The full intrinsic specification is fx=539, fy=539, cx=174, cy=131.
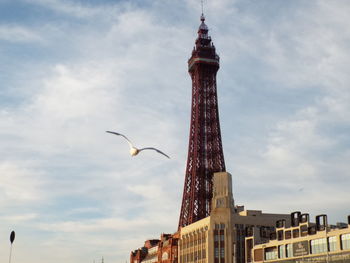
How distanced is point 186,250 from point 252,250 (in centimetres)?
2414

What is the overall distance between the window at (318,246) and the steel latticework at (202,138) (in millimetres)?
45365

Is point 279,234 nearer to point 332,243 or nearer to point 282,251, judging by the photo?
point 282,251

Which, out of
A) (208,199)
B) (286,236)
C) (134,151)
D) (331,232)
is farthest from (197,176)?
(134,151)

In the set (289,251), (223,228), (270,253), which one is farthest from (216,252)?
(289,251)

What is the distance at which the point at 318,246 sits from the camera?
91.9 metres

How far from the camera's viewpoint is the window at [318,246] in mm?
90600

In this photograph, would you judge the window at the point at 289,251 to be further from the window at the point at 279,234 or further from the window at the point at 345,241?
the window at the point at 345,241

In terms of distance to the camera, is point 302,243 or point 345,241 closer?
point 345,241

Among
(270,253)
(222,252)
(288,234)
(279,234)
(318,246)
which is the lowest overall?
(270,253)

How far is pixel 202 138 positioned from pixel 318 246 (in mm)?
61626

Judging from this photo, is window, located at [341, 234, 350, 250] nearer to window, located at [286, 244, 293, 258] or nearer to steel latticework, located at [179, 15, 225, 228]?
window, located at [286, 244, 293, 258]

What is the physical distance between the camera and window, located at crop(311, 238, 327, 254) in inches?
3567

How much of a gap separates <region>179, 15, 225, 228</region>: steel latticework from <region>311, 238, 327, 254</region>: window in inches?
1786

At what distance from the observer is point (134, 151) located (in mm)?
45625
